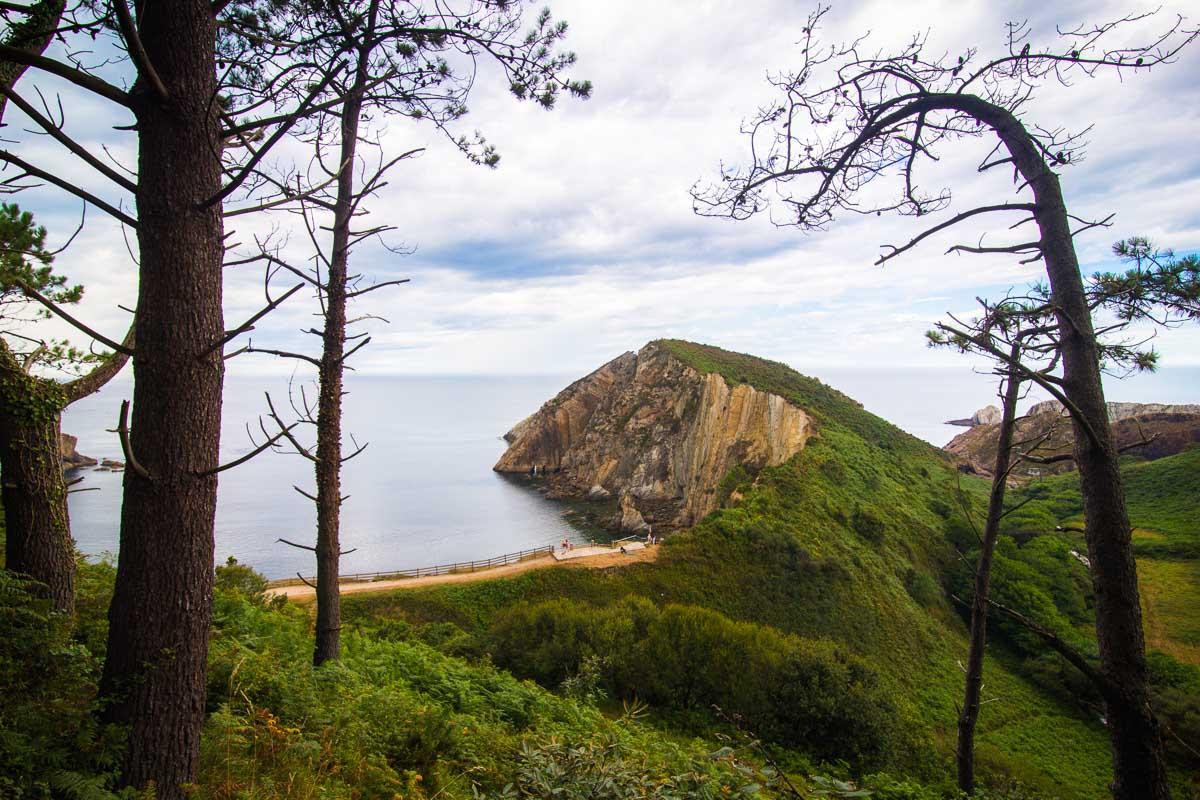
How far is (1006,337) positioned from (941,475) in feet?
156

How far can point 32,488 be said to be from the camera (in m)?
5.40

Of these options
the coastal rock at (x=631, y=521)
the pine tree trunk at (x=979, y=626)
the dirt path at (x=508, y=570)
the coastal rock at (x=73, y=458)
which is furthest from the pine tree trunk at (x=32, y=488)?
the coastal rock at (x=73, y=458)

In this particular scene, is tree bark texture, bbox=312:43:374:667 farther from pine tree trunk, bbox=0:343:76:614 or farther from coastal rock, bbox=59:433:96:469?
coastal rock, bbox=59:433:96:469

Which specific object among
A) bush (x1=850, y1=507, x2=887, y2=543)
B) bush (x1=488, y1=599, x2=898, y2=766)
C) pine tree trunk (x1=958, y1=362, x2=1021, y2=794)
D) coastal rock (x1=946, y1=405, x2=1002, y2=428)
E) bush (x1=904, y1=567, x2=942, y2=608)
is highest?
coastal rock (x1=946, y1=405, x2=1002, y2=428)

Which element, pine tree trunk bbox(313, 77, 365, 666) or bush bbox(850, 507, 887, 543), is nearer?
pine tree trunk bbox(313, 77, 365, 666)

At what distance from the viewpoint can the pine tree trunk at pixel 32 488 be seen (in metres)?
5.29

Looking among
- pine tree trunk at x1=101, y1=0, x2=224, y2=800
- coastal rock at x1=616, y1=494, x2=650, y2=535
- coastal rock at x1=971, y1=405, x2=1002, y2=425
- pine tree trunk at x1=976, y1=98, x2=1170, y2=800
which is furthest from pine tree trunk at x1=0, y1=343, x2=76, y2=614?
coastal rock at x1=971, y1=405, x2=1002, y2=425

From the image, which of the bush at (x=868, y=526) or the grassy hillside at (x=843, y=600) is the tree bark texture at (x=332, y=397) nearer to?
the grassy hillside at (x=843, y=600)

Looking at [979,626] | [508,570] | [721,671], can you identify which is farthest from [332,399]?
[508,570]

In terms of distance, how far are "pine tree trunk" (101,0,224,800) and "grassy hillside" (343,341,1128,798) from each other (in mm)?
13261

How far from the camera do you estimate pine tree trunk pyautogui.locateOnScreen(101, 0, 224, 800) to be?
267cm

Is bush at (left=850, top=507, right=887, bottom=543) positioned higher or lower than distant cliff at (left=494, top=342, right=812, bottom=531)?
lower

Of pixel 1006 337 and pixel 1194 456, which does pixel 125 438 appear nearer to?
pixel 1006 337

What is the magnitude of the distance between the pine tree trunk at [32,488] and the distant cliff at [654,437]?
113 ft
